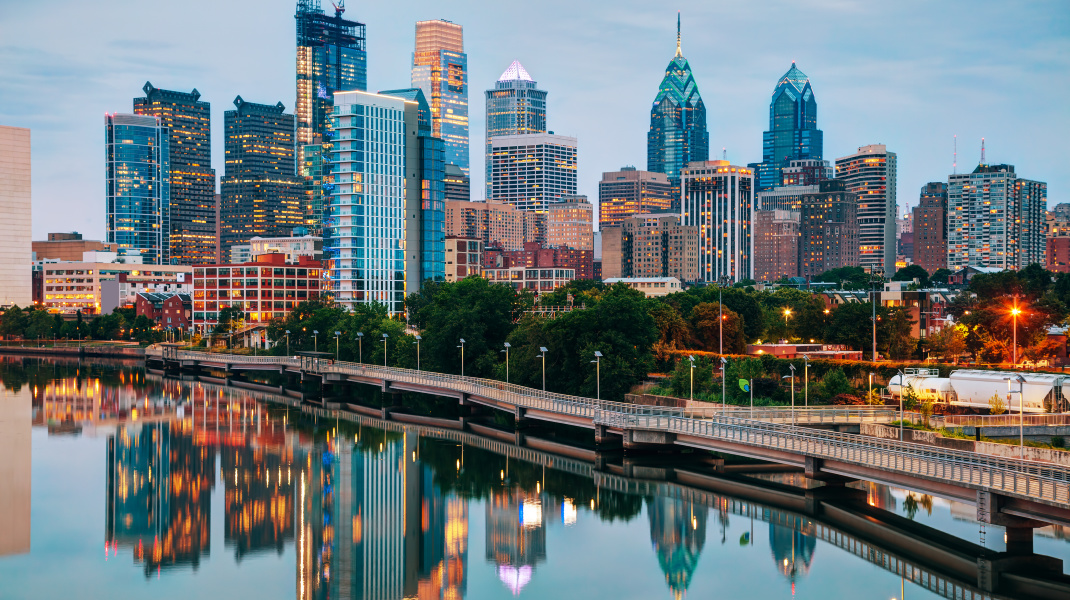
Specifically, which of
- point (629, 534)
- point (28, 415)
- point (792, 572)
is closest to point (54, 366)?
point (28, 415)

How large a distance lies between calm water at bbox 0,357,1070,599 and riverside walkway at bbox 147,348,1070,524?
3.64 metres

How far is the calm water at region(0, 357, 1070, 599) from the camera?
50.0 meters

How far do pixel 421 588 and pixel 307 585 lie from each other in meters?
5.60

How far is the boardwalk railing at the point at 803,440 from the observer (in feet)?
156

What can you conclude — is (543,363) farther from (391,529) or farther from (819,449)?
(819,449)

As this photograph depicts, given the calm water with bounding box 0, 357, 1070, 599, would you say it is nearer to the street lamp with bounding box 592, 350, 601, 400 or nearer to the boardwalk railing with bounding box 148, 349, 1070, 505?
the boardwalk railing with bounding box 148, 349, 1070, 505

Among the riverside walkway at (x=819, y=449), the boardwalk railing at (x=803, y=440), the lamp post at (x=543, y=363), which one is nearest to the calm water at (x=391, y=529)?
the riverside walkway at (x=819, y=449)

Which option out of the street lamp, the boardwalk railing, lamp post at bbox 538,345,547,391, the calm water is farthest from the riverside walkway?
the street lamp

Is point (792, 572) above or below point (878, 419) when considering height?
below

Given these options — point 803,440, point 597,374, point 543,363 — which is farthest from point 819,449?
point 543,363

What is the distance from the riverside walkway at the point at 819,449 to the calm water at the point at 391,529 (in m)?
3.64

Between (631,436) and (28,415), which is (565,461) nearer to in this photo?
(631,436)

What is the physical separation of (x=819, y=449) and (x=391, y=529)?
82.6ft

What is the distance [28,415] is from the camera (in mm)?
104125
